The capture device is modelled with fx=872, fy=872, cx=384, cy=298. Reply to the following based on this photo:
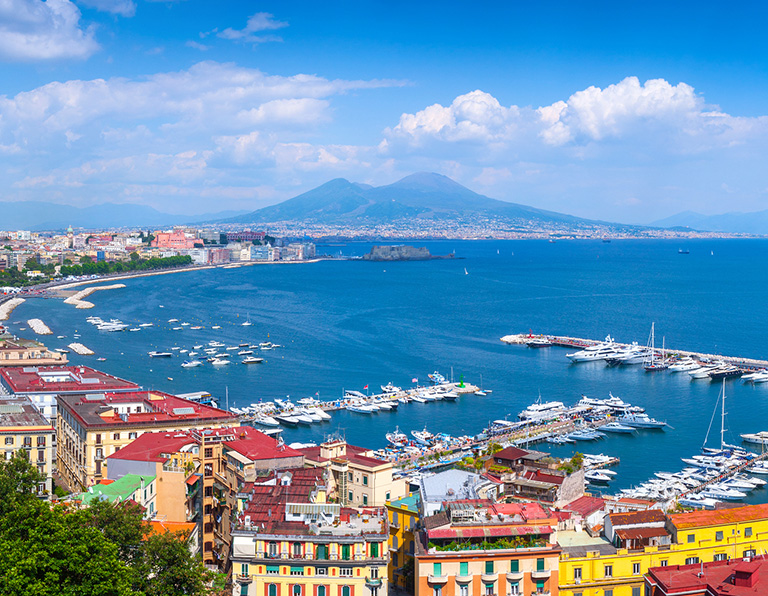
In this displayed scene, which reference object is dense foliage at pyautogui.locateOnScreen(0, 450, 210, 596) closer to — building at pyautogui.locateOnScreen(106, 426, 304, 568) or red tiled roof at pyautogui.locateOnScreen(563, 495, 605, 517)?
building at pyautogui.locateOnScreen(106, 426, 304, 568)

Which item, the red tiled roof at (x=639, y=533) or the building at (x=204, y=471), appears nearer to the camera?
the red tiled roof at (x=639, y=533)

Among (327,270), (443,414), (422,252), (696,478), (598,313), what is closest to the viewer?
(696,478)

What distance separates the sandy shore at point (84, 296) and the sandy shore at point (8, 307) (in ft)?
14.3

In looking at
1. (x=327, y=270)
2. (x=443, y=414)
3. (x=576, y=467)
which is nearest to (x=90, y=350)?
(x=443, y=414)

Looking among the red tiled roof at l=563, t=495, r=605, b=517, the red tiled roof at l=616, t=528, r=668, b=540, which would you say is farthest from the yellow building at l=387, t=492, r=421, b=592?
the red tiled roof at l=616, t=528, r=668, b=540

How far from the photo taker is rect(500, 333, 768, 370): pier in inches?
2008

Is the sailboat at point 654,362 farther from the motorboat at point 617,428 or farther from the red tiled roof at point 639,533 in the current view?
the red tiled roof at point 639,533

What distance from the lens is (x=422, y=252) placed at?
167 metres

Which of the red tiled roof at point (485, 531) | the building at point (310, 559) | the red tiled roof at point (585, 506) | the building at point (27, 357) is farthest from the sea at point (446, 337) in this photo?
the building at point (310, 559)

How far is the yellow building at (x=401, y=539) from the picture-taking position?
15.0 m

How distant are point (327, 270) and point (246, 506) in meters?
120

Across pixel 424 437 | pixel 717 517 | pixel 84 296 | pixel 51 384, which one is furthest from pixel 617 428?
pixel 84 296

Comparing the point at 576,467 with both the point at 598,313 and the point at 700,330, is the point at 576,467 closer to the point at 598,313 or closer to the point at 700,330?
the point at 700,330

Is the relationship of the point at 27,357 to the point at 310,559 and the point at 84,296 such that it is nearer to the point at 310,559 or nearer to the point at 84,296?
the point at 310,559
